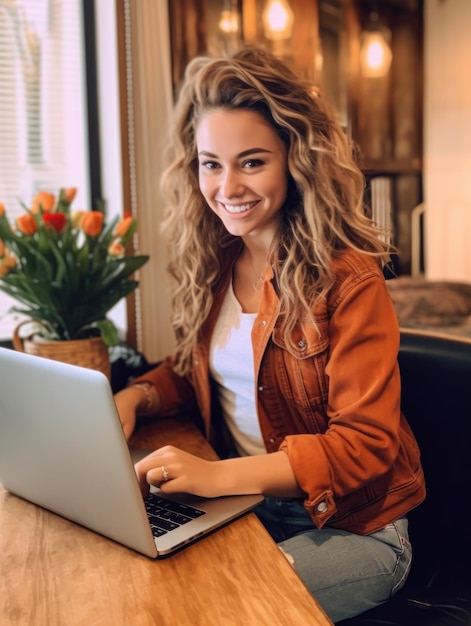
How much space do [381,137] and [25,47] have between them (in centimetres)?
241

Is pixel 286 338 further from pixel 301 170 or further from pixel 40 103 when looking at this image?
pixel 40 103

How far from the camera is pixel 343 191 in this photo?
3.96 ft

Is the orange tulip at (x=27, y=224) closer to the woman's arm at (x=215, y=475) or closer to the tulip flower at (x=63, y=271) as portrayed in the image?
the tulip flower at (x=63, y=271)

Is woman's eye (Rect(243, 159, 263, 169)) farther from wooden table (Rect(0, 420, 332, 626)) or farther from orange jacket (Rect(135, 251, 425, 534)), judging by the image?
wooden table (Rect(0, 420, 332, 626))

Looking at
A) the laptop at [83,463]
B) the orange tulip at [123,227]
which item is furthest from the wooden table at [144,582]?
the orange tulip at [123,227]

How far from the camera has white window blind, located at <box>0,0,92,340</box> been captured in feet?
7.13

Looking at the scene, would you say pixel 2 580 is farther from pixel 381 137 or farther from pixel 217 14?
pixel 381 137

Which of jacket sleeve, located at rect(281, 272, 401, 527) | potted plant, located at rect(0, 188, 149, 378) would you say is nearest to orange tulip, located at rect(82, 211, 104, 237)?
potted plant, located at rect(0, 188, 149, 378)

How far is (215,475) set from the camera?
931 mm

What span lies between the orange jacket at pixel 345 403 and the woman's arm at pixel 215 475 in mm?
26

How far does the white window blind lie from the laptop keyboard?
139 cm

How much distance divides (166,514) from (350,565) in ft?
0.96

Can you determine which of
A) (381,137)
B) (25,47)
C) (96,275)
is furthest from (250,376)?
(381,137)

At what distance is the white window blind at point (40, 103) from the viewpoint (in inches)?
85.5
